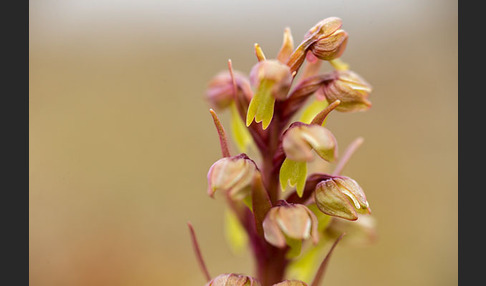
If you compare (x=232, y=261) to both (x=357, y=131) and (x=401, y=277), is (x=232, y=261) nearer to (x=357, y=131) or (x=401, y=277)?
(x=401, y=277)

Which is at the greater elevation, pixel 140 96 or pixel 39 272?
pixel 140 96

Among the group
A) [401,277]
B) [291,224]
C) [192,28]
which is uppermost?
[192,28]

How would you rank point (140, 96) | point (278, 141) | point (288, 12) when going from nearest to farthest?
point (278, 141) < point (288, 12) < point (140, 96)

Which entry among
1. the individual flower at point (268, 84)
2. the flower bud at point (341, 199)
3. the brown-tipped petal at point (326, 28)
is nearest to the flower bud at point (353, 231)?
the flower bud at point (341, 199)

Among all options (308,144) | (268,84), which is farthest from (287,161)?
(268,84)

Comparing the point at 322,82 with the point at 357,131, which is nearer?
the point at 322,82

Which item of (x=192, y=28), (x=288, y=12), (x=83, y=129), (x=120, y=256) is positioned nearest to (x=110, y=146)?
(x=83, y=129)

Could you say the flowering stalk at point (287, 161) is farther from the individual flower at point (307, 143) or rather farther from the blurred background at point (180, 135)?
the blurred background at point (180, 135)
